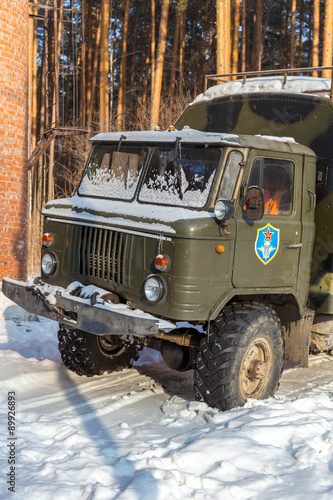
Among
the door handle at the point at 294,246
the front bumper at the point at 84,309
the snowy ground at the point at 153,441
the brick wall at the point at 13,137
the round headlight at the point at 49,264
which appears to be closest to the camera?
the snowy ground at the point at 153,441

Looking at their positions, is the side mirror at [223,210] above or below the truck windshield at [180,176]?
below

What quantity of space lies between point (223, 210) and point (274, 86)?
260cm

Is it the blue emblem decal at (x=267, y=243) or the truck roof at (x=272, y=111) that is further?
the truck roof at (x=272, y=111)

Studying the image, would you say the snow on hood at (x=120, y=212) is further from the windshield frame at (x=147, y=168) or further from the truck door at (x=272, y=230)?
the truck door at (x=272, y=230)

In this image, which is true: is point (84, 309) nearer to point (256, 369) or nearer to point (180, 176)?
point (180, 176)

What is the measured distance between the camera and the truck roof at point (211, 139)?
530cm

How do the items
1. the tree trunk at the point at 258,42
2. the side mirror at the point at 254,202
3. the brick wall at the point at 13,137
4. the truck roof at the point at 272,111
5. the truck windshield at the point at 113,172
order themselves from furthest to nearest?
1. the tree trunk at the point at 258,42
2. the brick wall at the point at 13,137
3. the truck roof at the point at 272,111
4. the truck windshield at the point at 113,172
5. the side mirror at the point at 254,202

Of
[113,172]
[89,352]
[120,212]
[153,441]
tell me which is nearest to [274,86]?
[113,172]

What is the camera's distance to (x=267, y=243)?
221 inches

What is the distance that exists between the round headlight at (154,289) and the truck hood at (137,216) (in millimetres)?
414

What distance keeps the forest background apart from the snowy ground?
1215 centimetres

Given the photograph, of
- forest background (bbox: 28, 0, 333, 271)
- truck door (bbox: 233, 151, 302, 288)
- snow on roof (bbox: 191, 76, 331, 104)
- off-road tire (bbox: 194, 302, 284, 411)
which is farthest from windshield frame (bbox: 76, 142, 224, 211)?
forest background (bbox: 28, 0, 333, 271)

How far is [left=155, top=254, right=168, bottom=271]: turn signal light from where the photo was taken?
5.02m

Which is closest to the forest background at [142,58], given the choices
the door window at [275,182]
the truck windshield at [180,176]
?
the door window at [275,182]
